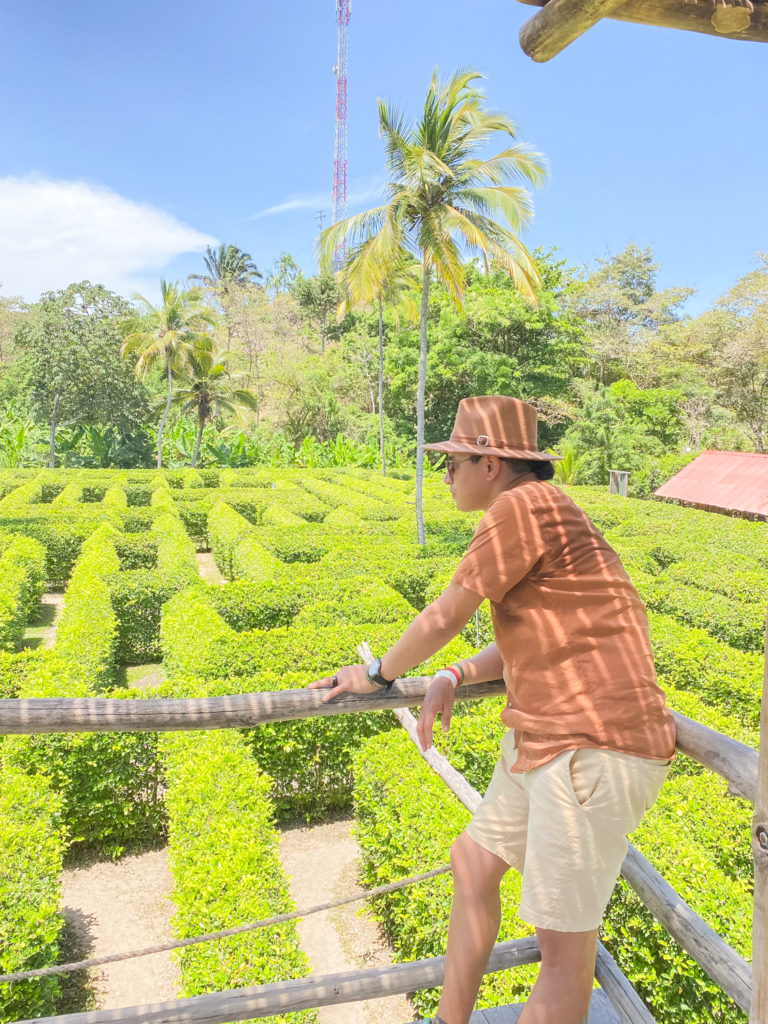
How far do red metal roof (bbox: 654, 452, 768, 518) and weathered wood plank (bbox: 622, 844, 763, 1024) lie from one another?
738 inches

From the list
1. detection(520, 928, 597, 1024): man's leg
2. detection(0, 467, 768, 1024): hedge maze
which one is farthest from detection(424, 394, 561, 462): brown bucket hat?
detection(0, 467, 768, 1024): hedge maze

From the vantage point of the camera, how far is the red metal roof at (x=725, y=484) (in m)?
18.8

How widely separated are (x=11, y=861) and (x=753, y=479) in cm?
2056

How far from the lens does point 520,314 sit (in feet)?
89.1

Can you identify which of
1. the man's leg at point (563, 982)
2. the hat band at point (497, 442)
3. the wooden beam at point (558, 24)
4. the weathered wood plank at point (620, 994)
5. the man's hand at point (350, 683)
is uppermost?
the wooden beam at point (558, 24)

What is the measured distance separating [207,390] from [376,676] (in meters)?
26.0

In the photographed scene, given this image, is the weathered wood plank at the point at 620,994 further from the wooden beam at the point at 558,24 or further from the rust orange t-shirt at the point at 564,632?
the wooden beam at the point at 558,24

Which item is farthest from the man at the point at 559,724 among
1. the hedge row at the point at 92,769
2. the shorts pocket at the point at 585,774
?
the hedge row at the point at 92,769

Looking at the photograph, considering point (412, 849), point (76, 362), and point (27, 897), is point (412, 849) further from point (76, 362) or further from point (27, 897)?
point (76, 362)

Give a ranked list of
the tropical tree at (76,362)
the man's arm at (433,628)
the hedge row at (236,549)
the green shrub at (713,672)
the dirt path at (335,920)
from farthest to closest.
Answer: the tropical tree at (76,362)
the hedge row at (236,549)
the green shrub at (713,672)
the dirt path at (335,920)
the man's arm at (433,628)

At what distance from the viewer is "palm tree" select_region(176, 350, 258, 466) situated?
83.8ft

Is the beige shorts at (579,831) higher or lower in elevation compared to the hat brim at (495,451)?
lower

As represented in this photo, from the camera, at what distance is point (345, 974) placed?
5.98 feet

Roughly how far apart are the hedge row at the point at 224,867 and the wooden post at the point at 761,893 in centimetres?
249
